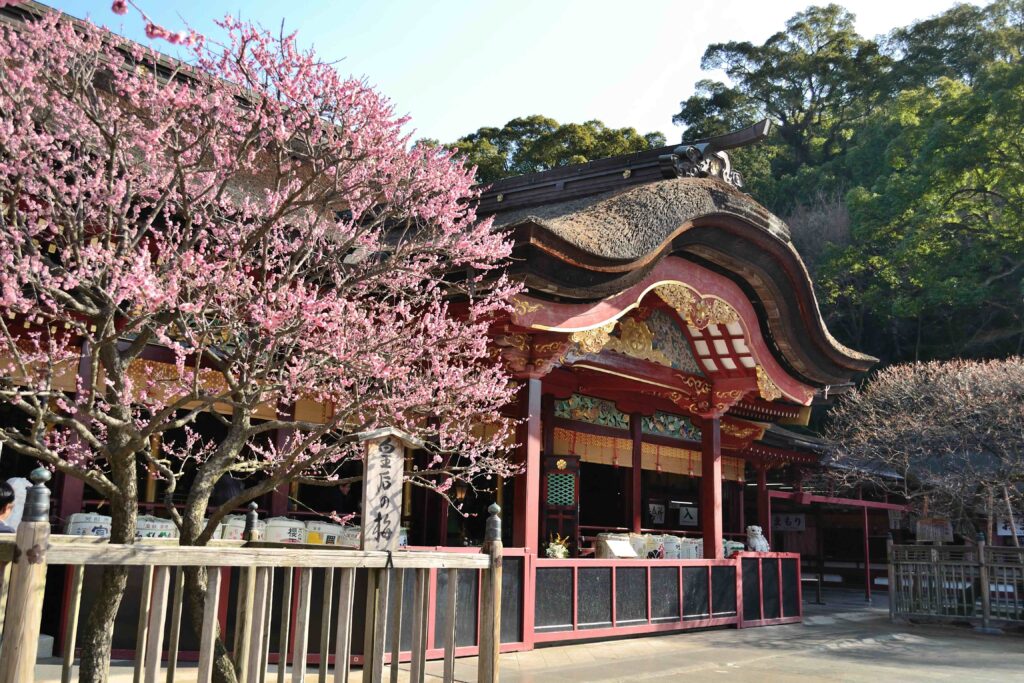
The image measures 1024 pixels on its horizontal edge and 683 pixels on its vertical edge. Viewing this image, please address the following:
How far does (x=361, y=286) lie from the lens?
657 centimetres

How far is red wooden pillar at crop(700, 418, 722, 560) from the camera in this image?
1271 cm

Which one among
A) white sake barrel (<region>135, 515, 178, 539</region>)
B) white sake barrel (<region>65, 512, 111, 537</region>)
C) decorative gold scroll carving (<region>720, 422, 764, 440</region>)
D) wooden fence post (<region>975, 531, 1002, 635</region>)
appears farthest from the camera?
decorative gold scroll carving (<region>720, 422, 764, 440</region>)

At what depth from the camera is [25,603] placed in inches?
130

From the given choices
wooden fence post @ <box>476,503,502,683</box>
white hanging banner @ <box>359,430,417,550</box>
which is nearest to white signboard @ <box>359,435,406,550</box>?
white hanging banner @ <box>359,430,417,550</box>

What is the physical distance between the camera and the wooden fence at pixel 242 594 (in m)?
3.34

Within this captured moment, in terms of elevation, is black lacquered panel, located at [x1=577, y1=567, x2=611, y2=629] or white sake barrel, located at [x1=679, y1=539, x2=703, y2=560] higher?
white sake barrel, located at [x1=679, y1=539, x2=703, y2=560]

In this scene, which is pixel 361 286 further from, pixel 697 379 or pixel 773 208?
pixel 773 208

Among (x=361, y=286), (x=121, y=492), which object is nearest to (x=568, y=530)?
(x=361, y=286)

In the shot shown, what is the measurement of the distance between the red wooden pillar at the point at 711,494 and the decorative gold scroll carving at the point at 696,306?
189 centimetres

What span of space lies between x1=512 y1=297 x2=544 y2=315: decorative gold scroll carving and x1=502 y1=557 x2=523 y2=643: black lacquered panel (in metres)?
2.64

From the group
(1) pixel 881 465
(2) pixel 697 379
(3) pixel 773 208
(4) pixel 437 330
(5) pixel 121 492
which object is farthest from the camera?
(3) pixel 773 208

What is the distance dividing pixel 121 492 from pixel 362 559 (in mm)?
1621

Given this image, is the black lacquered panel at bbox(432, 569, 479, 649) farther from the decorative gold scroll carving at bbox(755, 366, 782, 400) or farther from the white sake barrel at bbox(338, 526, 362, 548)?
the decorative gold scroll carving at bbox(755, 366, 782, 400)

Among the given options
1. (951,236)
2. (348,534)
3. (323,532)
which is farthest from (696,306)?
(951,236)
